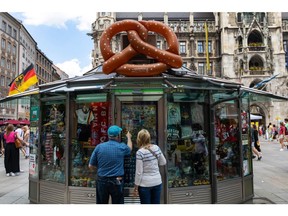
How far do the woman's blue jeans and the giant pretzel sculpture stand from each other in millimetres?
2369

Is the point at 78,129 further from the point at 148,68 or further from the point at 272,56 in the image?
the point at 272,56

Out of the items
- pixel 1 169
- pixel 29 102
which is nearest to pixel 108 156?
pixel 29 102

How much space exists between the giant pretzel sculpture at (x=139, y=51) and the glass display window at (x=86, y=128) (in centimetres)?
72

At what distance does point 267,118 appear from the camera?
40406mm

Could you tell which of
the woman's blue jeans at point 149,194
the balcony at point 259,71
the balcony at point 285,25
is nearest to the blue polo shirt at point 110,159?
the woman's blue jeans at point 149,194

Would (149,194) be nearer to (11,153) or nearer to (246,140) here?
(246,140)

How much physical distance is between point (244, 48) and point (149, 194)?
42.0m

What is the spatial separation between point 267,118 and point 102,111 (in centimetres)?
3918

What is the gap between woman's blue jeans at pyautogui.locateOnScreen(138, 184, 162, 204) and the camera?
4.02 metres

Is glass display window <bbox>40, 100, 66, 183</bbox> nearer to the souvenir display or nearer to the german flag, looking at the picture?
the souvenir display

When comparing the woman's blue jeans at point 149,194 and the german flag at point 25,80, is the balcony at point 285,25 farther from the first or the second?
the woman's blue jeans at point 149,194

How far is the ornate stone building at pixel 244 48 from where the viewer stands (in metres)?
41.5

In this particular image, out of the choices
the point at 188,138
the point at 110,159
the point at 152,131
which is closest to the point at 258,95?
the point at 188,138

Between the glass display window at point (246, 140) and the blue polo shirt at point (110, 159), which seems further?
the glass display window at point (246, 140)
